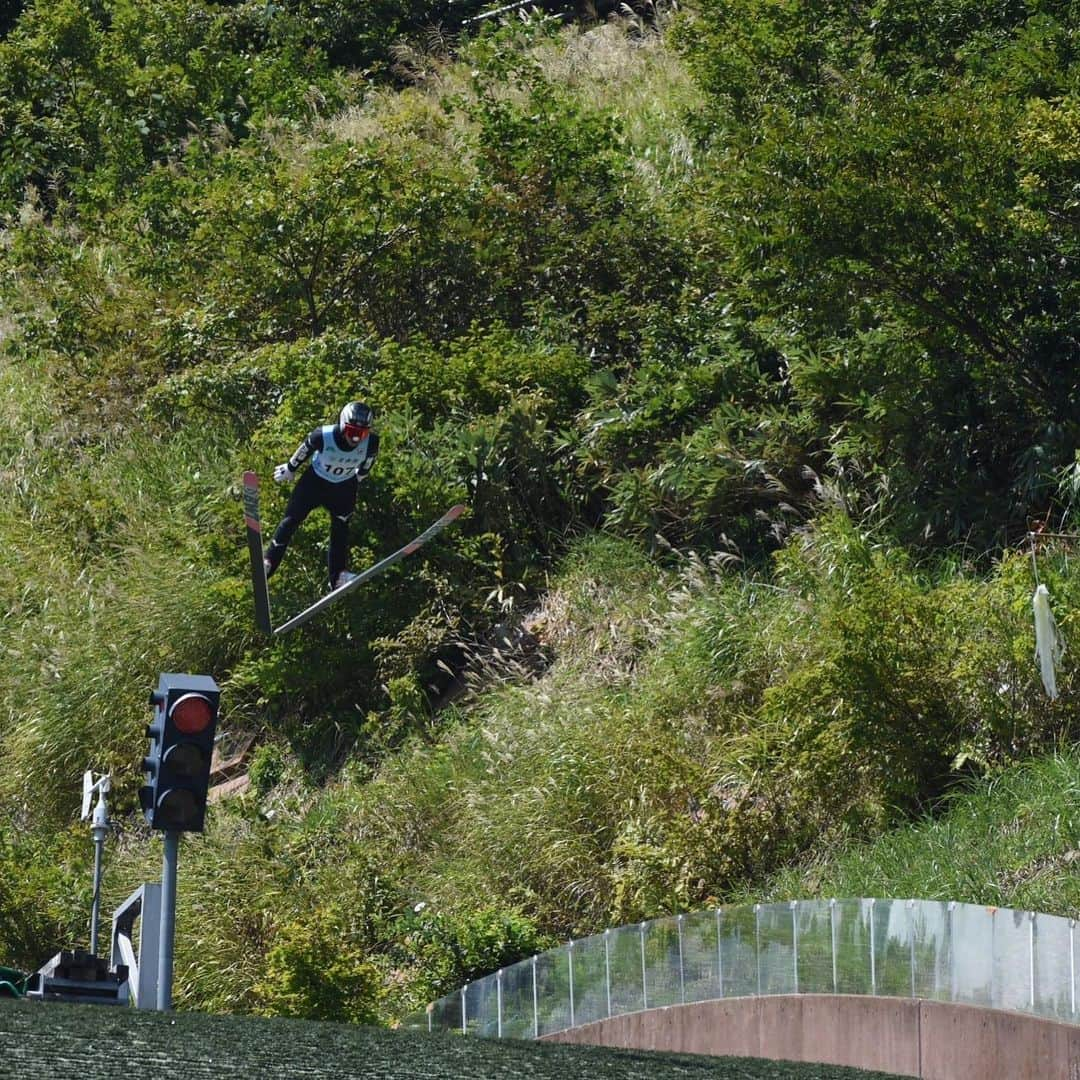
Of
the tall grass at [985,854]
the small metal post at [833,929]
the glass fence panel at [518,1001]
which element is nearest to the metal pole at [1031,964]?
the tall grass at [985,854]

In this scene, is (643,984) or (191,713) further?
(643,984)

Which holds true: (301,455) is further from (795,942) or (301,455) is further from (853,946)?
(853,946)

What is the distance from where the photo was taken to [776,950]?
11.4 m

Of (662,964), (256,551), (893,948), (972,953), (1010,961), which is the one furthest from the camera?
(256,551)

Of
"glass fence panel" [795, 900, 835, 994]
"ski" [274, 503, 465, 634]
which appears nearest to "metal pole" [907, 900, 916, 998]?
"glass fence panel" [795, 900, 835, 994]

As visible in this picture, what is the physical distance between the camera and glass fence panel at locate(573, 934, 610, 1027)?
40.6 feet

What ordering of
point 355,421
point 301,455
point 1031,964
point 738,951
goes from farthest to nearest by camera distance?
point 301,455 → point 355,421 → point 738,951 → point 1031,964

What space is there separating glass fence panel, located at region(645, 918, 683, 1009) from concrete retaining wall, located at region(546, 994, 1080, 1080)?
0.08 metres

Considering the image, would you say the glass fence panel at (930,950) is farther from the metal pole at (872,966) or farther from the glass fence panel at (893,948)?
the metal pole at (872,966)

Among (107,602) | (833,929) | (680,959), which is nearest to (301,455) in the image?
(107,602)

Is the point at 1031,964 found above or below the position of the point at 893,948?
below

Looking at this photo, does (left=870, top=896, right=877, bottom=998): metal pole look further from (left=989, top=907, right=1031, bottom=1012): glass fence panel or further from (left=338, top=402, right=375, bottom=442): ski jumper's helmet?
(left=338, top=402, right=375, bottom=442): ski jumper's helmet

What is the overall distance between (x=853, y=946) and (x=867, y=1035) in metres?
0.48

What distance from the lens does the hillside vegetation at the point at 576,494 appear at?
1410cm
